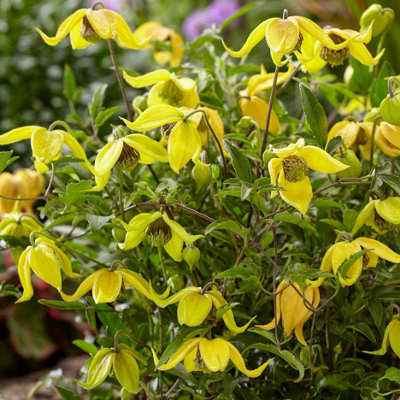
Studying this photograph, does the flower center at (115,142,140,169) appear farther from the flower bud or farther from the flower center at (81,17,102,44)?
the flower bud

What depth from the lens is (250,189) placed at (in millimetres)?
485

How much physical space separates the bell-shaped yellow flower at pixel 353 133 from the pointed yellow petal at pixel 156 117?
170mm

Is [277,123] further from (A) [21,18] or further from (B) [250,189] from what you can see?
(A) [21,18]

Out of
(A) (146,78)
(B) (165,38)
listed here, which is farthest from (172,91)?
(B) (165,38)

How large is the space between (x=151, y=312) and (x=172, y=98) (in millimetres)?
225

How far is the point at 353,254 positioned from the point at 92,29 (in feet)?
1.03

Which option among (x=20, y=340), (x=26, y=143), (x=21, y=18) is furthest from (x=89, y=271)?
(x=21, y=18)

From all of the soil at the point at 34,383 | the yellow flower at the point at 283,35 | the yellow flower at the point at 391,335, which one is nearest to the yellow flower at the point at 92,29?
the yellow flower at the point at 283,35

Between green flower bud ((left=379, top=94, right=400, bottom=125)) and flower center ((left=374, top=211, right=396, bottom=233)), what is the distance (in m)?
0.09

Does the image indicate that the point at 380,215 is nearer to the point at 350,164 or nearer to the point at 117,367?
the point at 350,164

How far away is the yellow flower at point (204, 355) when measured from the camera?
1.68 ft

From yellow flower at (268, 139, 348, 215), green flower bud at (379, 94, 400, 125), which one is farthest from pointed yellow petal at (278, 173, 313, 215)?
green flower bud at (379, 94, 400, 125)

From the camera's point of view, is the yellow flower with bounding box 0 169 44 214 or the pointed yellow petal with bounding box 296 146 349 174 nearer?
the pointed yellow petal with bounding box 296 146 349 174

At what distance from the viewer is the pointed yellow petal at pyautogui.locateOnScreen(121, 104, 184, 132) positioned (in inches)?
20.0
